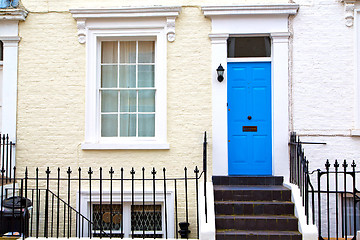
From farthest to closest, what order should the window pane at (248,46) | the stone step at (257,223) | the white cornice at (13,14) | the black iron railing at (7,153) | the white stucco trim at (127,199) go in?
the window pane at (248,46), the white cornice at (13,14), the white stucco trim at (127,199), the black iron railing at (7,153), the stone step at (257,223)

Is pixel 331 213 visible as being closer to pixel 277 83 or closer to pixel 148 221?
pixel 277 83

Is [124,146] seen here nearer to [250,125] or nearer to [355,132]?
[250,125]

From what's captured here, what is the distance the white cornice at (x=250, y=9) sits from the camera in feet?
26.7

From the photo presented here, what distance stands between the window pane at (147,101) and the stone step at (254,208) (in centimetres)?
261

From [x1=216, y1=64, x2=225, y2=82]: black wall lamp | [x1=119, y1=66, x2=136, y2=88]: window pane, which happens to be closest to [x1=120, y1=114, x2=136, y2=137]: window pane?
[x1=119, y1=66, x2=136, y2=88]: window pane

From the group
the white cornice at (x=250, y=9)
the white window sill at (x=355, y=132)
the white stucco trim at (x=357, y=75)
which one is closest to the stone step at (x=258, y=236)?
the white window sill at (x=355, y=132)

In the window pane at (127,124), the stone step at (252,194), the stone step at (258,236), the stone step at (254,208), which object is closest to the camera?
the stone step at (258,236)

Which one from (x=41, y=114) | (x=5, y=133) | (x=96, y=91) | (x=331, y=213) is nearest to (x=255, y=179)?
(x=331, y=213)

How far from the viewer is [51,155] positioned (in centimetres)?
835

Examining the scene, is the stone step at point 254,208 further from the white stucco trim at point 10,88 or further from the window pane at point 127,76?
the white stucco trim at point 10,88

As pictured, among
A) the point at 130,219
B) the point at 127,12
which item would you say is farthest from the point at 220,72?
the point at 130,219

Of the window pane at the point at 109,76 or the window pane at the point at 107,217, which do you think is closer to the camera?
the window pane at the point at 107,217

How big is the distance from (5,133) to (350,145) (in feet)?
22.7

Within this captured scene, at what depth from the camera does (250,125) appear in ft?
27.4
